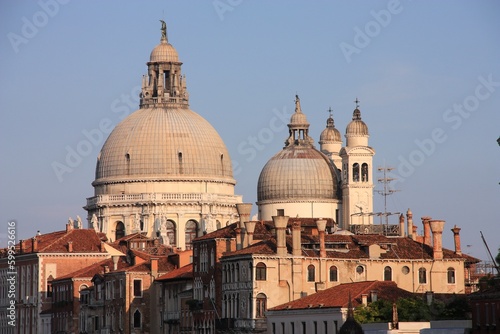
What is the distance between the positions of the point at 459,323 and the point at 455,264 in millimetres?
23444

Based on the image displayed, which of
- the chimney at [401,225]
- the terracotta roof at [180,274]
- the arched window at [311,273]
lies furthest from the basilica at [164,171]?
the arched window at [311,273]

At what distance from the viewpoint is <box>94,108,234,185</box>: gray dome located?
18025cm

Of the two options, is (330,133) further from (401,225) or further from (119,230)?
(401,225)

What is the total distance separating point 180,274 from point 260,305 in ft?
49.2

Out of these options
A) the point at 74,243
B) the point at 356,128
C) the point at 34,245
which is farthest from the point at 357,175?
the point at 34,245

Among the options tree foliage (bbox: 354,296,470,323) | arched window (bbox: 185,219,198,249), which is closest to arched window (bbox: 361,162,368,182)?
arched window (bbox: 185,219,198,249)

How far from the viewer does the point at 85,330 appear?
137 m

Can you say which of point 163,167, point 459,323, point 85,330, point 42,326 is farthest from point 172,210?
point 459,323

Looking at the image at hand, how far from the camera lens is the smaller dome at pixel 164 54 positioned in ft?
611

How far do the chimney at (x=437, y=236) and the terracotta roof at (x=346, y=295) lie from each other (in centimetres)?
721

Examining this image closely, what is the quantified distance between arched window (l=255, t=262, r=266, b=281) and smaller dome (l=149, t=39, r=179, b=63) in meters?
76.4

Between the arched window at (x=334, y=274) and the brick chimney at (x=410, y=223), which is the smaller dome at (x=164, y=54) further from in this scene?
the arched window at (x=334, y=274)

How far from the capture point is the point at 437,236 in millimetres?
114625

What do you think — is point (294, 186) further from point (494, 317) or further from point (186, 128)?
point (494, 317)
